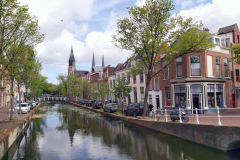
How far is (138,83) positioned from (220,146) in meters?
26.7

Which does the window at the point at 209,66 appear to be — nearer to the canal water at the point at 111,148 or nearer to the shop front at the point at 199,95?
the shop front at the point at 199,95

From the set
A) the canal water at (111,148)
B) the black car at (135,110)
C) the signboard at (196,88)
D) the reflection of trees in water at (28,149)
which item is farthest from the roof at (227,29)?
the reflection of trees in water at (28,149)

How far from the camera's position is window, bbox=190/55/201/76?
906 inches

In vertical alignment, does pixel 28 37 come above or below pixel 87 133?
above

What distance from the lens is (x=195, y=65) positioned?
23125 millimetres

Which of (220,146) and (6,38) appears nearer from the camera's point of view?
(220,146)

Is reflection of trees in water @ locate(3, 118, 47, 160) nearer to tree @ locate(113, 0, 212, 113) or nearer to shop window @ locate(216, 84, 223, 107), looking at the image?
tree @ locate(113, 0, 212, 113)

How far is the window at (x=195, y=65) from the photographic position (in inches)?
906

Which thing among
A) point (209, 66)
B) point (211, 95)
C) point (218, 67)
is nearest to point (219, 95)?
point (211, 95)

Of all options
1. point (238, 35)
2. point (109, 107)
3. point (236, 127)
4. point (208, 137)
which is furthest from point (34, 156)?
point (238, 35)

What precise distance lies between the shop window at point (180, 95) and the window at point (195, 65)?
80.5 inches

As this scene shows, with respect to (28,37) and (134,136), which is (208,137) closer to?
(134,136)

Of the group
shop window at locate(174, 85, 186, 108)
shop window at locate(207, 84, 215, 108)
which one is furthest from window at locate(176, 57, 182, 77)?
shop window at locate(207, 84, 215, 108)

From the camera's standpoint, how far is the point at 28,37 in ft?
55.2
